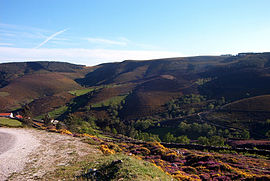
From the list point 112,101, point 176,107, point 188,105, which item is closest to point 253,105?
point 188,105

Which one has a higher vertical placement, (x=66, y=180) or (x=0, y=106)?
(x=66, y=180)

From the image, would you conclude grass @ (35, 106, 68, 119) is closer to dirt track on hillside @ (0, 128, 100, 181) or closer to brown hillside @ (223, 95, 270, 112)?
brown hillside @ (223, 95, 270, 112)

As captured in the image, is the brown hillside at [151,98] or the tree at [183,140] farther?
the brown hillside at [151,98]

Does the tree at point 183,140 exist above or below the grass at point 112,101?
above

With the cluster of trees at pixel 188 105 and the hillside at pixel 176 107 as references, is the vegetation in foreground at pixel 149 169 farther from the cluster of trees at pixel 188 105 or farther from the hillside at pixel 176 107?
the cluster of trees at pixel 188 105

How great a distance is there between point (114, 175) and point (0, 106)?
604 ft

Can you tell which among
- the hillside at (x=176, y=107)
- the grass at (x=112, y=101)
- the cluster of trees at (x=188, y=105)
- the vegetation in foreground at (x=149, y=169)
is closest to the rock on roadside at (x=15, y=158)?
the vegetation in foreground at (x=149, y=169)

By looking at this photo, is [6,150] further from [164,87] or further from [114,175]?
[164,87]

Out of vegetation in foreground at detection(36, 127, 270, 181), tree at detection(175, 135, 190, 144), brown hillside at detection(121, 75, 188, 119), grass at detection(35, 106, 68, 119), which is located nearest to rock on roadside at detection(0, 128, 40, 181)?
vegetation in foreground at detection(36, 127, 270, 181)

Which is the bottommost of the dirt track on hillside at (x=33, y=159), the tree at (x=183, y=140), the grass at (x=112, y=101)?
the grass at (x=112, y=101)

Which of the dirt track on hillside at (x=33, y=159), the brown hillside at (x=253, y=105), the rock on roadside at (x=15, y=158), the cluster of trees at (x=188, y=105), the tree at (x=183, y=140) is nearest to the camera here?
the dirt track on hillside at (x=33, y=159)

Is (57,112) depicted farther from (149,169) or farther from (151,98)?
(149,169)

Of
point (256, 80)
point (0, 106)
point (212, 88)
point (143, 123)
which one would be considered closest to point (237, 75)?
point (256, 80)

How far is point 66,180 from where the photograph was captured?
11.8 metres
